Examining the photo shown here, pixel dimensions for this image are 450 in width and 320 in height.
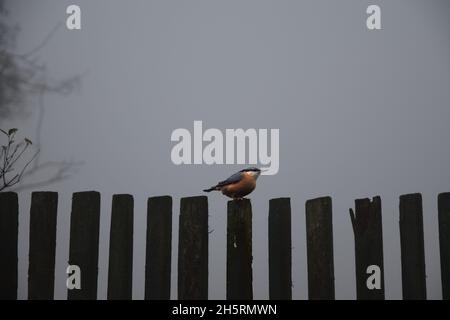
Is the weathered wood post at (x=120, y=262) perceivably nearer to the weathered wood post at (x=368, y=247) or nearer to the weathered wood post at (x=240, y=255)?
the weathered wood post at (x=240, y=255)

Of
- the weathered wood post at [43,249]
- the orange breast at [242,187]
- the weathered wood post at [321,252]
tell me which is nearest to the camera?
the weathered wood post at [321,252]

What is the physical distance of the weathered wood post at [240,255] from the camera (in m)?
3.22

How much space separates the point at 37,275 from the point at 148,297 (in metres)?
0.79

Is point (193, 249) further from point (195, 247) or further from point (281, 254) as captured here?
point (281, 254)

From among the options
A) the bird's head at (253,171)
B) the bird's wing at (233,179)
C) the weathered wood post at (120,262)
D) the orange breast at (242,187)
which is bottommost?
the weathered wood post at (120,262)

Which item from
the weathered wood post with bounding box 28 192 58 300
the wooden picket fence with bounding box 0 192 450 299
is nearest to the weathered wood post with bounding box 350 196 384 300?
the wooden picket fence with bounding box 0 192 450 299

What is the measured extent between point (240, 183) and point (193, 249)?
99 centimetres

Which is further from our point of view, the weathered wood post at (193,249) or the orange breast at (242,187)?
the orange breast at (242,187)

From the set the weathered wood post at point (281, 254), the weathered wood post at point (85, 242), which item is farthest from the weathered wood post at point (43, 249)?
the weathered wood post at point (281, 254)

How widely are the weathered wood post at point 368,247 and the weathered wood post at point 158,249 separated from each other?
4.28 feet

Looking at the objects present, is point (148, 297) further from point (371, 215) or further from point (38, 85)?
point (38, 85)

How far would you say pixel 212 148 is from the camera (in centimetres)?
1003

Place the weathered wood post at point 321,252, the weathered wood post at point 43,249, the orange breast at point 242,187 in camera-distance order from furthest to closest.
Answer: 1. the orange breast at point 242,187
2. the weathered wood post at point 43,249
3. the weathered wood post at point 321,252
